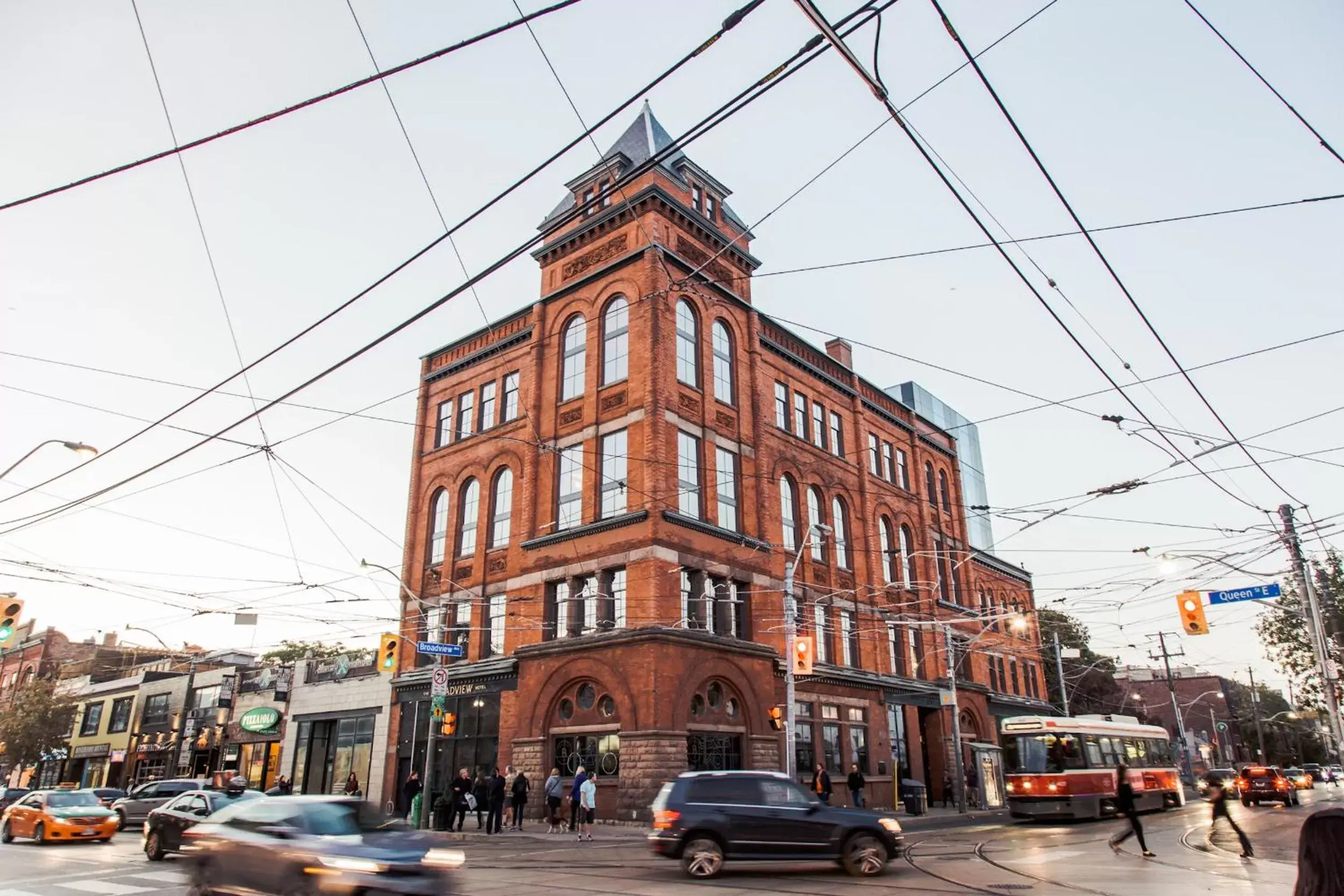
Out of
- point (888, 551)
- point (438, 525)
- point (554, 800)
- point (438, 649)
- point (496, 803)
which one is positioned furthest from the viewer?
point (888, 551)

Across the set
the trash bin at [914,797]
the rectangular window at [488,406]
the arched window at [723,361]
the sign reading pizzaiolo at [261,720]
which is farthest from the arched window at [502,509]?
the trash bin at [914,797]

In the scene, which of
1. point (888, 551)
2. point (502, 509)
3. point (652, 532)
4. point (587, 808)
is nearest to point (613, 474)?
point (652, 532)

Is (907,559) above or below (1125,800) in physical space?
above

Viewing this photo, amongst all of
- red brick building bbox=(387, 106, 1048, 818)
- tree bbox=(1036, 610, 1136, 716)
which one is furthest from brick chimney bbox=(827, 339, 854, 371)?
tree bbox=(1036, 610, 1136, 716)

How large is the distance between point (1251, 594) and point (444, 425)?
29.9m

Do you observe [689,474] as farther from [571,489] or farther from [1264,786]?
[1264,786]

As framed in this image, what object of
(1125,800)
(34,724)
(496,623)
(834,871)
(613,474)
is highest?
(613,474)

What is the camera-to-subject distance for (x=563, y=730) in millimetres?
26641

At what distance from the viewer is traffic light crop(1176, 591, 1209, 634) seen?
2219cm

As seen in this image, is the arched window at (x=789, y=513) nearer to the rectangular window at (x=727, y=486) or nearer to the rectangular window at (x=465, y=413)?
the rectangular window at (x=727, y=486)

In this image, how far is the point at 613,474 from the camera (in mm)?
28656

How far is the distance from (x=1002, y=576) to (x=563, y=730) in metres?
35.9

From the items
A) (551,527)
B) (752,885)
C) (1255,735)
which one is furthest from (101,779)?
(1255,735)

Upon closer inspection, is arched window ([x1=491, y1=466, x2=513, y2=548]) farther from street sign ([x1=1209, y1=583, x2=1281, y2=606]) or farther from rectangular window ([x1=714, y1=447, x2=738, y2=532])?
street sign ([x1=1209, y1=583, x2=1281, y2=606])
